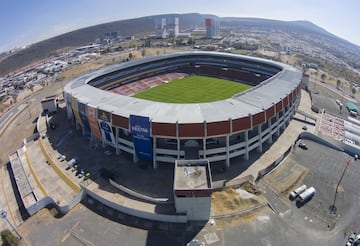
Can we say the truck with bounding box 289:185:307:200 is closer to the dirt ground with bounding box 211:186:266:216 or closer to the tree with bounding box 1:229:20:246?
the dirt ground with bounding box 211:186:266:216

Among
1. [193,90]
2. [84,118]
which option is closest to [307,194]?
[84,118]

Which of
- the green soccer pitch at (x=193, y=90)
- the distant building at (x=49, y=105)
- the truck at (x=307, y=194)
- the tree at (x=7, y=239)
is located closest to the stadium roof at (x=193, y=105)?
the distant building at (x=49, y=105)

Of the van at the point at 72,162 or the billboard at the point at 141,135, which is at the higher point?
the billboard at the point at 141,135

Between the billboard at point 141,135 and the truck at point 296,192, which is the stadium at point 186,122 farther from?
the truck at point 296,192

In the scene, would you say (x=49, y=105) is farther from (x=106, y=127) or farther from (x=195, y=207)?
(x=195, y=207)

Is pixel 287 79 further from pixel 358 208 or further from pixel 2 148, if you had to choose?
pixel 2 148

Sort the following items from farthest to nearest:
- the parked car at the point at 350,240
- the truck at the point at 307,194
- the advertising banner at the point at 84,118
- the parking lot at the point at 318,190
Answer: the advertising banner at the point at 84,118 → the truck at the point at 307,194 → the parking lot at the point at 318,190 → the parked car at the point at 350,240

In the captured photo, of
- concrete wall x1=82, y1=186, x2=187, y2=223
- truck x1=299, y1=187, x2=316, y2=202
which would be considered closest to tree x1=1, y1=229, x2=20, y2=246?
concrete wall x1=82, y1=186, x2=187, y2=223
